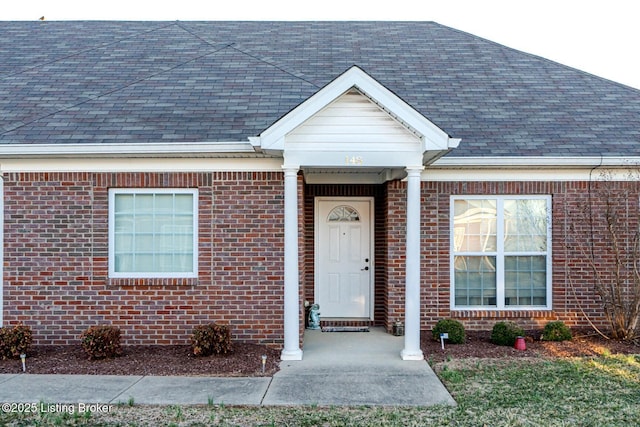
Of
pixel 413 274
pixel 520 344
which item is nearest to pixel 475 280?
pixel 520 344

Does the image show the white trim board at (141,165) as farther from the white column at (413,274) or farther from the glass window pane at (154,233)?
the white column at (413,274)

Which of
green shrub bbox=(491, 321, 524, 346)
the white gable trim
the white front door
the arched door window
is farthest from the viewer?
the arched door window

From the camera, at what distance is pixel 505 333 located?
28.6 ft

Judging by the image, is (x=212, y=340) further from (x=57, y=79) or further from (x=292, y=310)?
(x=57, y=79)

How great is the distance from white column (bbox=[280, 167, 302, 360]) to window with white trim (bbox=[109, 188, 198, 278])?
1587 millimetres

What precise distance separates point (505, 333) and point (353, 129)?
390 cm

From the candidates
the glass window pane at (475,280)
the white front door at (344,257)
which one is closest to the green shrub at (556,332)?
the glass window pane at (475,280)

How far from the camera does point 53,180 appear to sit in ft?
28.5

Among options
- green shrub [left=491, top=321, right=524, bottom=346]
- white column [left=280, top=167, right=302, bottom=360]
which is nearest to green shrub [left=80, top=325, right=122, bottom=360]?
white column [left=280, top=167, right=302, bottom=360]

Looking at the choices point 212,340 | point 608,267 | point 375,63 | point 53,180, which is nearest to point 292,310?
point 212,340

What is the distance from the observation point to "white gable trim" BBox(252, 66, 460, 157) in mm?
7625

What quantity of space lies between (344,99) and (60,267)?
4.93 m

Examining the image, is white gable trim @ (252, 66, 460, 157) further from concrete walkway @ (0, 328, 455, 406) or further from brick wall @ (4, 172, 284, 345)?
concrete walkway @ (0, 328, 455, 406)

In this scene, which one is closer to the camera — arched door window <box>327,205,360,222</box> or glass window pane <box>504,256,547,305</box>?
glass window pane <box>504,256,547,305</box>
